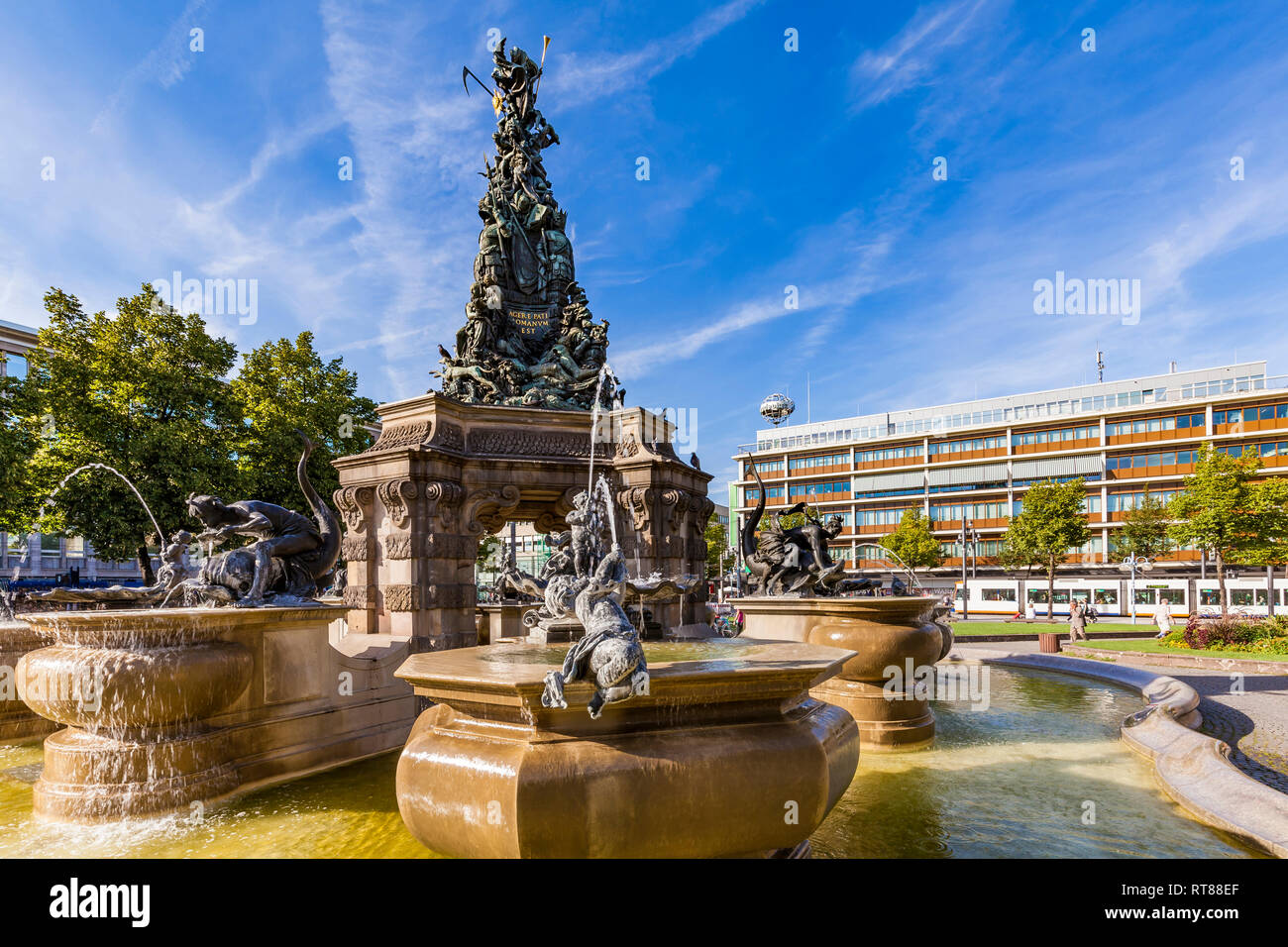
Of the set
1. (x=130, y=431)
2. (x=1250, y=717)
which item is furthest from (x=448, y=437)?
(x=130, y=431)

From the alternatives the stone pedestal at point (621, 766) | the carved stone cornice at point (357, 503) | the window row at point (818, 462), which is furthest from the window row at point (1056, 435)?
the stone pedestal at point (621, 766)

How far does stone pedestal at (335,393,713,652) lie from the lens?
1133 centimetres

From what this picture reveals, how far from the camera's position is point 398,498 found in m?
11.2

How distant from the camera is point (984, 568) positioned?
59031 millimetres

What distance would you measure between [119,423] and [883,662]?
2287 cm

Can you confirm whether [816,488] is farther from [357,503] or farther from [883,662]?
[883,662]

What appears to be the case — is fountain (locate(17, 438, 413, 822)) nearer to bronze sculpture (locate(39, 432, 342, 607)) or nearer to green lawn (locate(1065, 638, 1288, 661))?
bronze sculpture (locate(39, 432, 342, 607))

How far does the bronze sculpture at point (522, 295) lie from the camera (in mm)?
15125

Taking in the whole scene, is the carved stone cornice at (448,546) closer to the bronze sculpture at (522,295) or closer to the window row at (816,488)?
the bronze sculpture at (522,295)

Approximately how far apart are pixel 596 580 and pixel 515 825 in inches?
88.7

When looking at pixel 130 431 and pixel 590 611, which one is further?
pixel 130 431

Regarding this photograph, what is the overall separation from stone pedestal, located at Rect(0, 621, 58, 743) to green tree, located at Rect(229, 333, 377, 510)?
13587 mm
